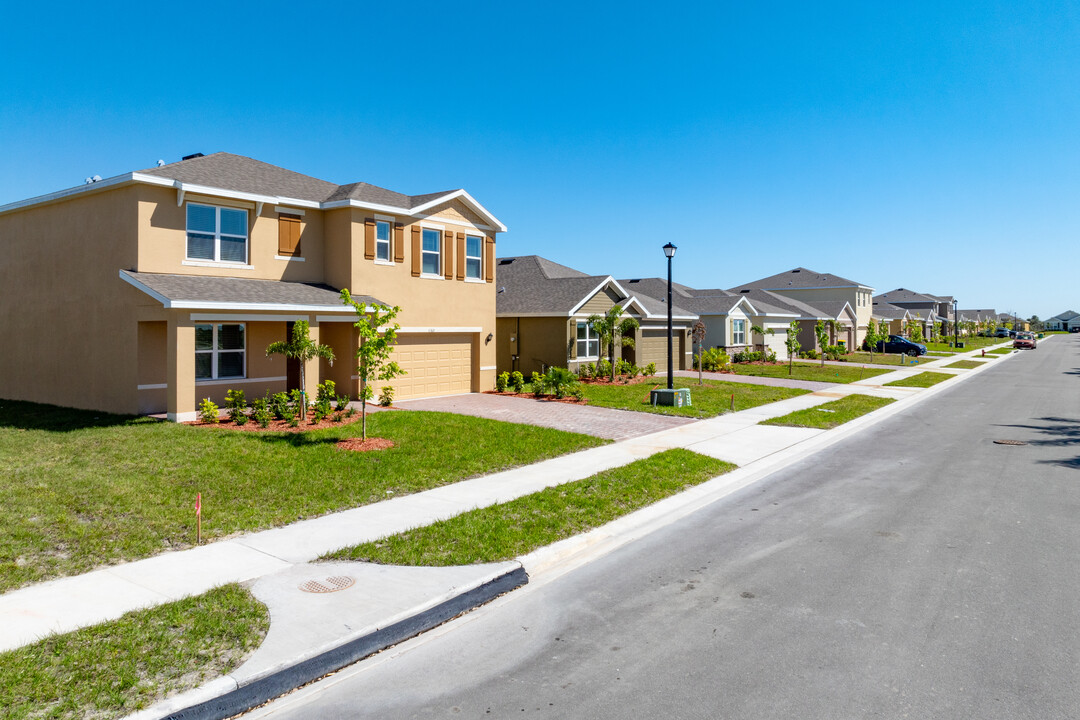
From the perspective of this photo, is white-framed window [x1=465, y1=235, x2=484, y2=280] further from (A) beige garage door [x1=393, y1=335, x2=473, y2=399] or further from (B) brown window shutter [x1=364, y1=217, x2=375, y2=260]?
(B) brown window shutter [x1=364, y1=217, x2=375, y2=260]

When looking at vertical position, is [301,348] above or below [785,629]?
above

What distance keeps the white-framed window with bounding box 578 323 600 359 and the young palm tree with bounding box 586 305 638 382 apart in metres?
0.35

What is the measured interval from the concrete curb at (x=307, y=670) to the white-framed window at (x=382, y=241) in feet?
53.8

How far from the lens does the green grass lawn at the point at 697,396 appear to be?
21547mm

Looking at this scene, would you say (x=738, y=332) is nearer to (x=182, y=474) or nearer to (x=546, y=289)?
(x=546, y=289)

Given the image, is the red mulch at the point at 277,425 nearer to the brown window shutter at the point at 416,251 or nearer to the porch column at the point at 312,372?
the porch column at the point at 312,372

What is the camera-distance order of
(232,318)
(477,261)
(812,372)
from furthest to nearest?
(812,372) → (477,261) → (232,318)

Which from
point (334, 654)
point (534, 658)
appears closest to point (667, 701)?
point (534, 658)

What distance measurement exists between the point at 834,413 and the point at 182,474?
1840 cm

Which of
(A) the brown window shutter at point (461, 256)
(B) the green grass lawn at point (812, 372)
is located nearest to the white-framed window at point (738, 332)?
(B) the green grass lawn at point (812, 372)

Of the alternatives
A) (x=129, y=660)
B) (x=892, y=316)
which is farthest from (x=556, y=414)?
(x=892, y=316)

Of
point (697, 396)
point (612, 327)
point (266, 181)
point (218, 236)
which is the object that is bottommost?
point (697, 396)

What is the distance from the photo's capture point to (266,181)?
67.4ft

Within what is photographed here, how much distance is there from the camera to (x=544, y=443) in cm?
1491
